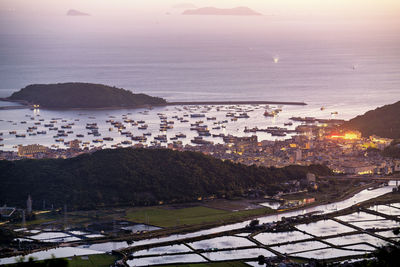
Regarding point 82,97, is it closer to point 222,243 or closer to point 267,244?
point 222,243

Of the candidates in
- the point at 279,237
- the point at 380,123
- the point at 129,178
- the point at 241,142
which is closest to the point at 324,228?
the point at 279,237

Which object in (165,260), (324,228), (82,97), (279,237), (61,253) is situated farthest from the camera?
(82,97)

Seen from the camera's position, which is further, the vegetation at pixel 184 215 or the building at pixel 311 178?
the building at pixel 311 178

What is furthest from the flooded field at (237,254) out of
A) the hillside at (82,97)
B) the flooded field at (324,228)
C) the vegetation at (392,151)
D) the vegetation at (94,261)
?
the hillside at (82,97)

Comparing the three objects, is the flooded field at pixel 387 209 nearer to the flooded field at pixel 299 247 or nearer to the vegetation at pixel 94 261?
the flooded field at pixel 299 247

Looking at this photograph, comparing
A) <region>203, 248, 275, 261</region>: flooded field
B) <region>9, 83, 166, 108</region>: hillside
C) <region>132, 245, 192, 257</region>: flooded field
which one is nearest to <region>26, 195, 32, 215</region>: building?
<region>132, 245, 192, 257</region>: flooded field

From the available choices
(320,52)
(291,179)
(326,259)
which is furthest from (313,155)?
(320,52)

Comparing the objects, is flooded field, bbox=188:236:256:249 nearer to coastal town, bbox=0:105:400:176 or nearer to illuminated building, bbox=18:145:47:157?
coastal town, bbox=0:105:400:176
